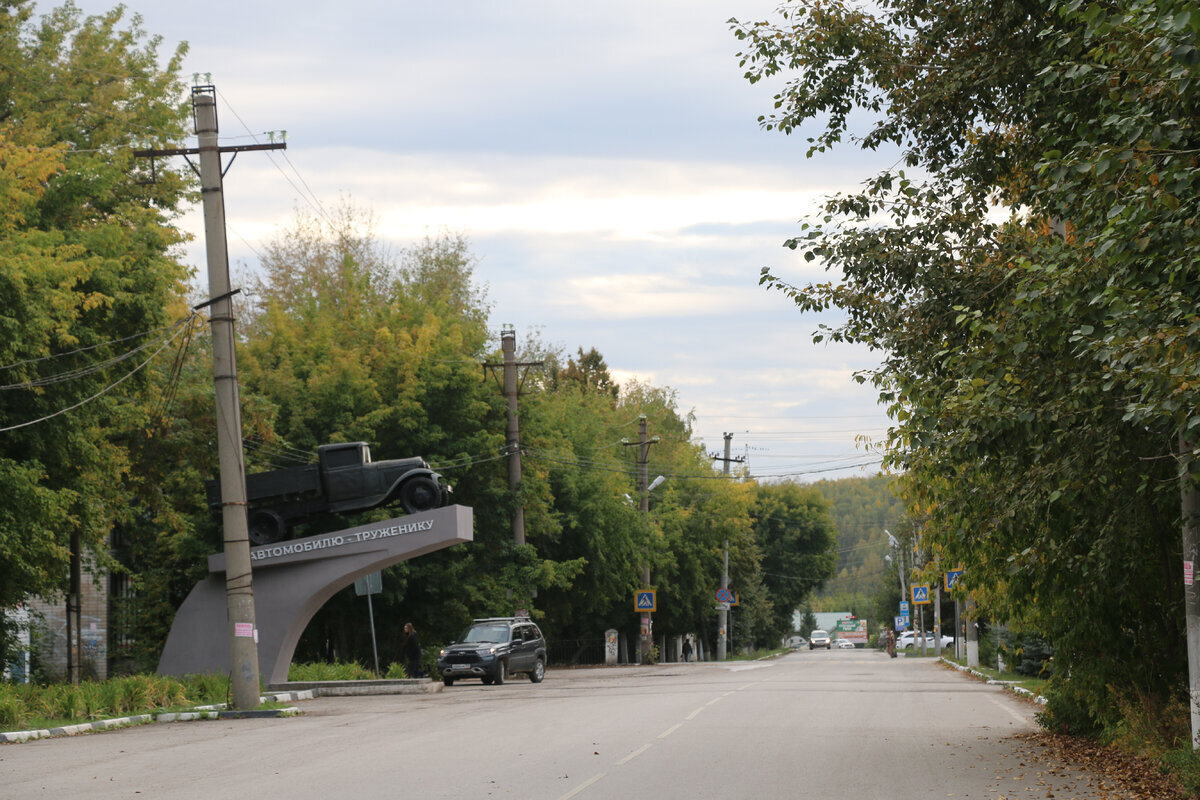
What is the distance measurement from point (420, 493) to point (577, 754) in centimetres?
1607

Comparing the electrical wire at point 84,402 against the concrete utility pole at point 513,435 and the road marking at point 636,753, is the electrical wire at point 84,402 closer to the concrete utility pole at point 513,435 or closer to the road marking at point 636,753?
the road marking at point 636,753

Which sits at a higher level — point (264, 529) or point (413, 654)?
point (264, 529)

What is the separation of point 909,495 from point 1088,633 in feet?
8.54

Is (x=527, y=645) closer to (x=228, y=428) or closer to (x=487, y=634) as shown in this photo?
(x=487, y=634)

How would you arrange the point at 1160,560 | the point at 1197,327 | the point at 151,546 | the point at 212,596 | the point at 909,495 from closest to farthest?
the point at 1197,327 → the point at 1160,560 → the point at 909,495 → the point at 212,596 → the point at 151,546

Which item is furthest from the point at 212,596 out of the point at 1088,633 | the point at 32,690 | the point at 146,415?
the point at 1088,633

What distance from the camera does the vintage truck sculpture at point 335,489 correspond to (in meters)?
29.3

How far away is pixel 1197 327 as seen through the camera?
7562 millimetres

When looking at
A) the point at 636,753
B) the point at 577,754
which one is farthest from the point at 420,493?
the point at 636,753

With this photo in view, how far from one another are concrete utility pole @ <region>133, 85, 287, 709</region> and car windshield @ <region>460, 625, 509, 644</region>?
37.3 ft

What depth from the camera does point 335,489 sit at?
2953 centimetres

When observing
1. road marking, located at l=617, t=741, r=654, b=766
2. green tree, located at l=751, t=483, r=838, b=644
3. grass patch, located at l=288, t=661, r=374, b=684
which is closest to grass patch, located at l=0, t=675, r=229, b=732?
grass patch, located at l=288, t=661, r=374, b=684

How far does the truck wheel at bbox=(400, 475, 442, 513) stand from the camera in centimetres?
2962

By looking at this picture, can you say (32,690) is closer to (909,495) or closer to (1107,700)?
(909,495)
